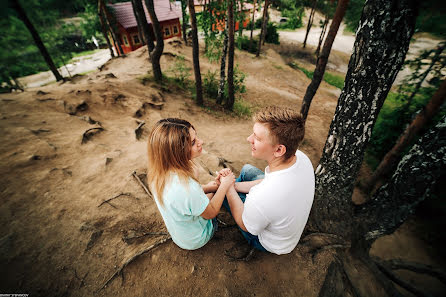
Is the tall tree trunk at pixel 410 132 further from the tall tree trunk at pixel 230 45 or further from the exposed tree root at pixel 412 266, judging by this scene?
the tall tree trunk at pixel 230 45

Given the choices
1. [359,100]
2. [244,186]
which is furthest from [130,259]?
[359,100]

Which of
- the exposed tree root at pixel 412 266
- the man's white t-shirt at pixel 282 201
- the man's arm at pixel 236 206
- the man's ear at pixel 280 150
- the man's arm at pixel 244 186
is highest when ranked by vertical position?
the man's ear at pixel 280 150

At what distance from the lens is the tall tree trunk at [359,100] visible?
2010 mm

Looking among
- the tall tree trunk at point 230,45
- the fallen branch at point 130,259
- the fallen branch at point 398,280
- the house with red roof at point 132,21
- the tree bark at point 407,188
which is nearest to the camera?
the fallen branch at point 130,259

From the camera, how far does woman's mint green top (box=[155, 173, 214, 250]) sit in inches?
72.2

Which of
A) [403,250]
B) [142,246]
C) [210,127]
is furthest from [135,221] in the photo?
[403,250]

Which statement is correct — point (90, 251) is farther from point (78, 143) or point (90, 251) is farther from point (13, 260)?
point (78, 143)

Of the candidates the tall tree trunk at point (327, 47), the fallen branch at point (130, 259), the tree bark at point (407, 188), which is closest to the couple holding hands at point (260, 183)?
the fallen branch at point (130, 259)

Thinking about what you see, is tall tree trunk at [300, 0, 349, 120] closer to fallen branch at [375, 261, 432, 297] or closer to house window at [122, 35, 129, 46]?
fallen branch at [375, 261, 432, 297]

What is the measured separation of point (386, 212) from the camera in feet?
9.69

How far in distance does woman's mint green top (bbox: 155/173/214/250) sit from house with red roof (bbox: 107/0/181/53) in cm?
2362

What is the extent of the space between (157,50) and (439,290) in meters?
12.6

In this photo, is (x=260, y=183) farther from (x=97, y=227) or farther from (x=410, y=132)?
(x=410, y=132)

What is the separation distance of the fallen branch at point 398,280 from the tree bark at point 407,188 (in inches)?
27.9
